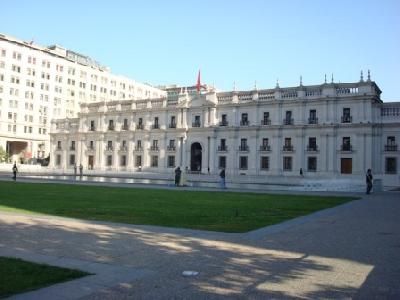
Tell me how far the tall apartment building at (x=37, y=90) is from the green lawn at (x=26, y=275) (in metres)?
76.4

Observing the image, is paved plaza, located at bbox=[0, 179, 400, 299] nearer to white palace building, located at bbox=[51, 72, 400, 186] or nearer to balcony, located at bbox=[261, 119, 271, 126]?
white palace building, located at bbox=[51, 72, 400, 186]

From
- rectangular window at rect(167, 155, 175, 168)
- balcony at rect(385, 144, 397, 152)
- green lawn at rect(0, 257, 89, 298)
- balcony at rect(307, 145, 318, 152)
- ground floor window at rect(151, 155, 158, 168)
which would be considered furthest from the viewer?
ground floor window at rect(151, 155, 158, 168)

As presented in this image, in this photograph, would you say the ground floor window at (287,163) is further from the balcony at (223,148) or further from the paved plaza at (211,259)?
the paved plaza at (211,259)

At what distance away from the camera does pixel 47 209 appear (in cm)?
1415

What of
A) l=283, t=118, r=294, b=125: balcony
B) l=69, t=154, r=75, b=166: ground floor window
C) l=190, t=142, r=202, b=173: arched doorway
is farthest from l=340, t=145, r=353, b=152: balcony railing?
l=69, t=154, r=75, b=166: ground floor window

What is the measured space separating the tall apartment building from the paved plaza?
73.6 m

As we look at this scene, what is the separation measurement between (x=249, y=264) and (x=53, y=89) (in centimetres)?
9075

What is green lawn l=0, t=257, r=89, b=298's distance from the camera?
520 cm

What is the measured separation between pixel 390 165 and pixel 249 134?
19.2 metres

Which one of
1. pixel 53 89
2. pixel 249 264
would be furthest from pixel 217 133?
pixel 249 264

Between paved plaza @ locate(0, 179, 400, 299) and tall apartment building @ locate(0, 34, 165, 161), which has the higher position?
tall apartment building @ locate(0, 34, 165, 161)

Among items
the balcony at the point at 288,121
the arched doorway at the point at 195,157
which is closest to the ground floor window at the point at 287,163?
the balcony at the point at 288,121

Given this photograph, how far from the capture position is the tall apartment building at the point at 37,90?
80312 millimetres

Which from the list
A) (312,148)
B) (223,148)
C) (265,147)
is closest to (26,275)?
(312,148)
